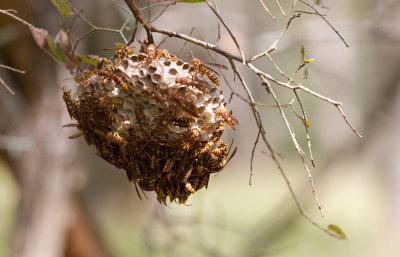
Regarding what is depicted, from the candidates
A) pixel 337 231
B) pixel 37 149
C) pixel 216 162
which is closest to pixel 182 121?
pixel 216 162

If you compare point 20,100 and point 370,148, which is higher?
point 370,148

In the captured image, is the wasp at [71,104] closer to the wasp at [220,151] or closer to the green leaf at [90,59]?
the green leaf at [90,59]

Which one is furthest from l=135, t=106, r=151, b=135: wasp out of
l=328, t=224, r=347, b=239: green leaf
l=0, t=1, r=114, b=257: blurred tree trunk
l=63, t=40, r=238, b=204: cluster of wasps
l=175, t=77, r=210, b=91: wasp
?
l=0, t=1, r=114, b=257: blurred tree trunk

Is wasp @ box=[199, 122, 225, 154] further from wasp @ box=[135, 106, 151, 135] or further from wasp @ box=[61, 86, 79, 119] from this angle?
wasp @ box=[61, 86, 79, 119]

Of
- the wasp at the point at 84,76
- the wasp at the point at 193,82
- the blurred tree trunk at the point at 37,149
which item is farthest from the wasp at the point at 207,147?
the blurred tree trunk at the point at 37,149

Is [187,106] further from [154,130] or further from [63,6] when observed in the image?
[63,6]

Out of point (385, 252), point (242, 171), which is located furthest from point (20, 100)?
point (242, 171)

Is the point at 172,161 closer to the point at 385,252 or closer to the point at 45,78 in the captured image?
the point at 45,78
